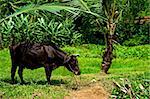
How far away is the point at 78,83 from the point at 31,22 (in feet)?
28.6

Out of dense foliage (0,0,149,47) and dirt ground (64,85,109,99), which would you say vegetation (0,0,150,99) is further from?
dirt ground (64,85,109,99)

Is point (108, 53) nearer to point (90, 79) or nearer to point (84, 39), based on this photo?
point (90, 79)

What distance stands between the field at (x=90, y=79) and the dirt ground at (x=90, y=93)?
12 centimetres

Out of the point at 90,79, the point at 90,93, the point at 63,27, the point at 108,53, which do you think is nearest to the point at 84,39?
the point at 63,27

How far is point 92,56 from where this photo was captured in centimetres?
1925

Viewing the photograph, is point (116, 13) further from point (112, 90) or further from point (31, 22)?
point (31, 22)

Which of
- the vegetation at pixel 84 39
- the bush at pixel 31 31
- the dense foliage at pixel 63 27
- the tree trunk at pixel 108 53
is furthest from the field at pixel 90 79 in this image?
the dense foliage at pixel 63 27

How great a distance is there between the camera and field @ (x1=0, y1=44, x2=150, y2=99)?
10.5 metres

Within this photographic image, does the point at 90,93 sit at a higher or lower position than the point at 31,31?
higher

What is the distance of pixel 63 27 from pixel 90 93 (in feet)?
34.4

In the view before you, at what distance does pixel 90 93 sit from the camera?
10.9 m

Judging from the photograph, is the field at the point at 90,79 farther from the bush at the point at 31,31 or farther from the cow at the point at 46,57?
the bush at the point at 31,31

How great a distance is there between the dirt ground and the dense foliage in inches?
222

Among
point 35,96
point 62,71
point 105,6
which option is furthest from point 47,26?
point 35,96
